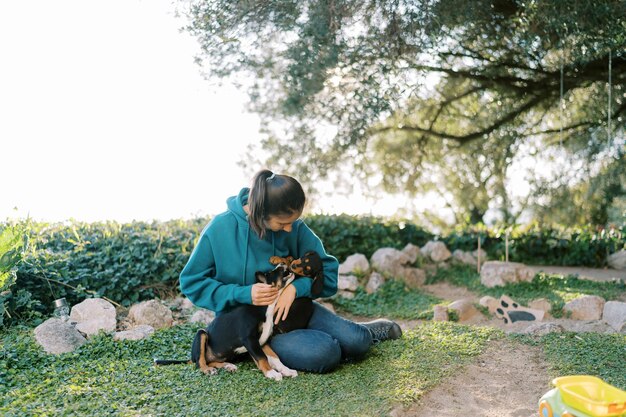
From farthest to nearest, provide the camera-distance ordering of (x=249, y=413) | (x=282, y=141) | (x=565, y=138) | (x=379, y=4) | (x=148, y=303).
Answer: (x=565, y=138) → (x=282, y=141) → (x=379, y=4) → (x=148, y=303) → (x=249, y=413)

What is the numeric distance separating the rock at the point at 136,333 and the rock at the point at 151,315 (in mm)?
228

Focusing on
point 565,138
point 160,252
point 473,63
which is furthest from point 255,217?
point 565,138

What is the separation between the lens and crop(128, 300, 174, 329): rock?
5102mm

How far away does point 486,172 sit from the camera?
11.6 metres

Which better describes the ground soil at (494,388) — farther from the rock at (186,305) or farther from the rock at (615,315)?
the rock at (186,305)

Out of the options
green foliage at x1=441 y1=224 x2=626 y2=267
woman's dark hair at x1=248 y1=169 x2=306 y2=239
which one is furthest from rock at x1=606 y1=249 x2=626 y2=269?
woman's dark hair at x1=248 y1=169 x2=306 y2=239

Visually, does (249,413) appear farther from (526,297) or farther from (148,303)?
(526,297)

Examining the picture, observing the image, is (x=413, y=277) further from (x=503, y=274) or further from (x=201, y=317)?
(x=201, y=317)

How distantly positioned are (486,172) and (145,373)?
8.77 meters

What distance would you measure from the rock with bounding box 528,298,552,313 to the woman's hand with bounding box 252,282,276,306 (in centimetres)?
353

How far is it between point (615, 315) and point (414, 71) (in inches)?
126

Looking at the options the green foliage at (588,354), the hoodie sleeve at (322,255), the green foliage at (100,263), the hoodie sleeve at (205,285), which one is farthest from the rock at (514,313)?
the hoodie sleeve at (205,285)

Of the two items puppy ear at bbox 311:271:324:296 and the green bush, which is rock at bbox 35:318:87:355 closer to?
the green bush

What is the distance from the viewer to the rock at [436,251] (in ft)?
28.0
